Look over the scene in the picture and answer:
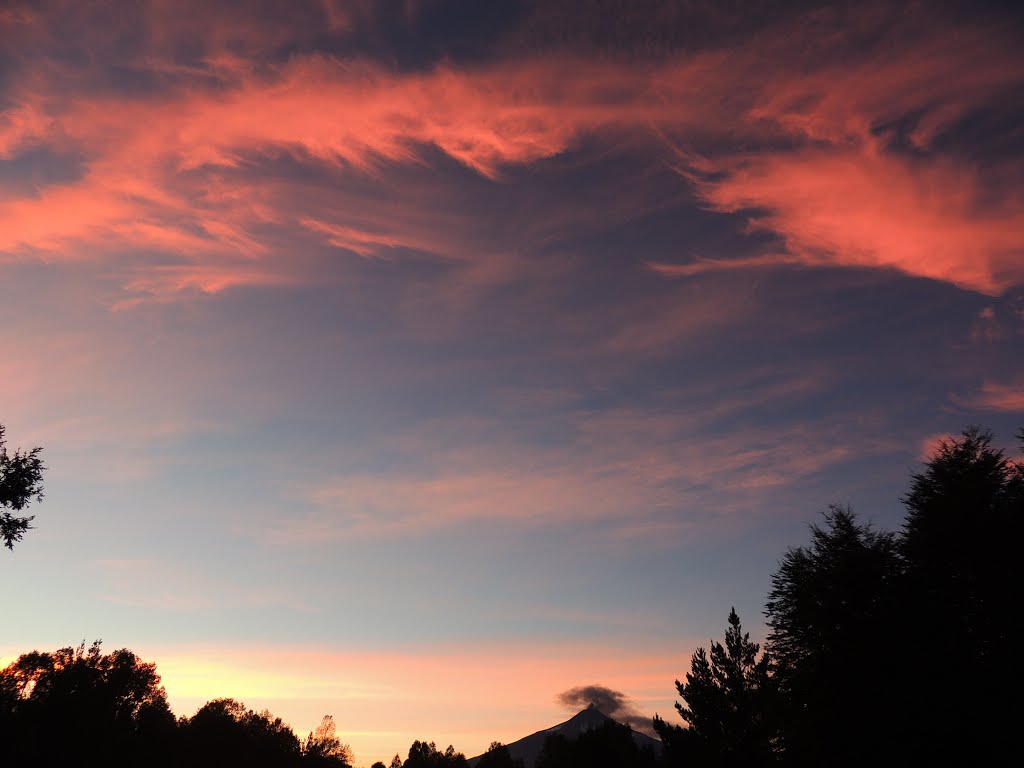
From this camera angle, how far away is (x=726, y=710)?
2596 inches

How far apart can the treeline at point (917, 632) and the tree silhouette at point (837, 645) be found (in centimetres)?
7

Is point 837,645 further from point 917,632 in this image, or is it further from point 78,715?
point 78,715

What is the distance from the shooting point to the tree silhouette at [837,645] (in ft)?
127

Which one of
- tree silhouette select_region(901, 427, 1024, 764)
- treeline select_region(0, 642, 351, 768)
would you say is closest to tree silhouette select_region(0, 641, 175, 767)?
treeline select_region(0, 642, 351, 768)

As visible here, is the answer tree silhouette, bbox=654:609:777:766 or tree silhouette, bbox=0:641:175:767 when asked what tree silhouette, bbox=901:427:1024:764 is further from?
tree silhouette, bbox=0:641:175:767

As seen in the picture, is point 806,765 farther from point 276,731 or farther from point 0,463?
point 276,731

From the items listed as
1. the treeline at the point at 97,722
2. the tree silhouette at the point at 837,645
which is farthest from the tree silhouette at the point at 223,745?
the tree silhouette at the point at 837,645

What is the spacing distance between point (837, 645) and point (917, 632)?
14.9ft

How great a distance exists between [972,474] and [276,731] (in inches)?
6851

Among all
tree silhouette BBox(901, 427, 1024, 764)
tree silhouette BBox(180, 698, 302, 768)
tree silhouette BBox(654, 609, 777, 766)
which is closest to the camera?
tree silhouette BBox(901, 427, 1024, 764)

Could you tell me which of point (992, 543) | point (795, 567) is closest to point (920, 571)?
point (992, 543)

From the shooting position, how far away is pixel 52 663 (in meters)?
83.3

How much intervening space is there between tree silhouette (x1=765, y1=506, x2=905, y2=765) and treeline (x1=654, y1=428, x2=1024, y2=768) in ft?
0.24

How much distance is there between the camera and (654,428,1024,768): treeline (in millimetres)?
36062
